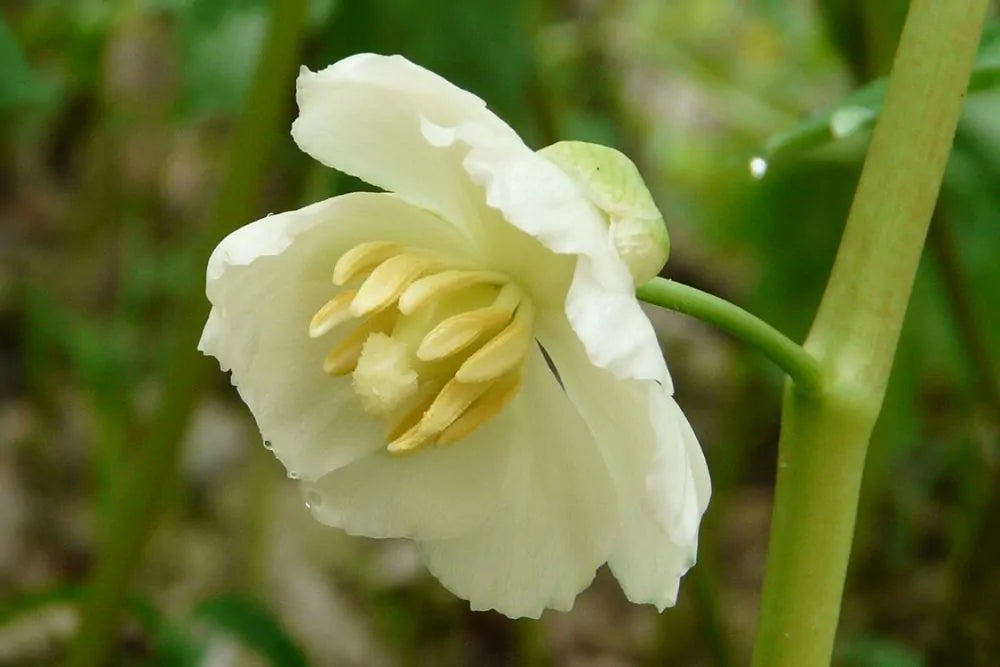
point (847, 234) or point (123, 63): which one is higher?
point (847, 234)

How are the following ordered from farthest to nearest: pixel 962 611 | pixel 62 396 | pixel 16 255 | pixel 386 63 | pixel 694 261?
pixel 694 261 → pixel 16 255 → pixel 62 396 → pixel 962 611 → pixel 386 63

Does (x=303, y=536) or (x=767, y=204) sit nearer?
(x=767, y=204)

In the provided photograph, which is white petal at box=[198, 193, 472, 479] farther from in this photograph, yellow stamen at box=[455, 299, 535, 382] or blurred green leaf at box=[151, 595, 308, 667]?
blurred green leaf at box=[151, 595, 308, 667]

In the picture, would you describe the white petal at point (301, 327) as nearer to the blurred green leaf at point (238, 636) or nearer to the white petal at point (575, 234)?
the white petal at point (575, 234)

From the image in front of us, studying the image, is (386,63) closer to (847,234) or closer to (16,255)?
(847,234)

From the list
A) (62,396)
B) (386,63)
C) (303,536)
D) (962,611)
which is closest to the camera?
(386,63)

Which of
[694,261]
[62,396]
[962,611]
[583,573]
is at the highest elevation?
[583,573]

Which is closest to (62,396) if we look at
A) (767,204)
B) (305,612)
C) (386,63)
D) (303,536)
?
(303,536)
